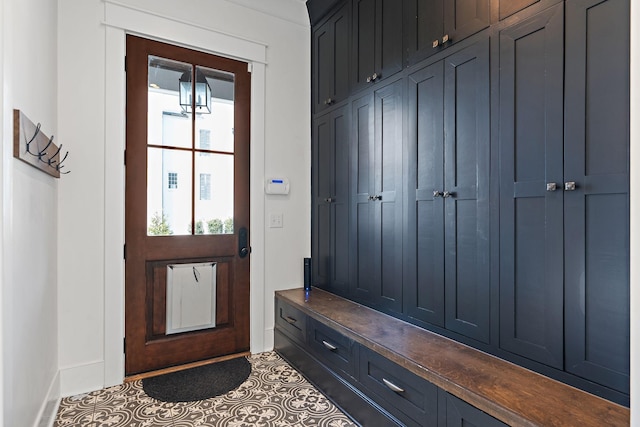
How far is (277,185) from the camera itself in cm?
307

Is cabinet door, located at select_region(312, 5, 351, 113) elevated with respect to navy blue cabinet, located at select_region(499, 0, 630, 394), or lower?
elevated

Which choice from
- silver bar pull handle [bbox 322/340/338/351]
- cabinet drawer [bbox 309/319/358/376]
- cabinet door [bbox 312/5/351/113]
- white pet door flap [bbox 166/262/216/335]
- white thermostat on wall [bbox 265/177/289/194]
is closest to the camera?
cabinet drawer [bbox 309/319/358/376]

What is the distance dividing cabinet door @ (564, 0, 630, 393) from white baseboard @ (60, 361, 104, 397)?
2680 millimetres

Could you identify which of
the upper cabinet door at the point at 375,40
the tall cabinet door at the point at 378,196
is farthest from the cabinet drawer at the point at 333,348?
the upper cabinet door at the point at 375,40

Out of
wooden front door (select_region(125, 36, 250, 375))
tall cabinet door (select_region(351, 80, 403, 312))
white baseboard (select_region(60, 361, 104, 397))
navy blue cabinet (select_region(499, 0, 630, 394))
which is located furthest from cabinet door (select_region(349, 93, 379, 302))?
white baseboard (select_region(60, 361, 104, 397))

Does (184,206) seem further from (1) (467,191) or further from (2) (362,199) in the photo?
(1) (467,191)

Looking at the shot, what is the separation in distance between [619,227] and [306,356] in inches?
77.6

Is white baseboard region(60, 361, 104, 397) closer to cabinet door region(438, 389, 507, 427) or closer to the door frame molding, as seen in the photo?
the door frame molding

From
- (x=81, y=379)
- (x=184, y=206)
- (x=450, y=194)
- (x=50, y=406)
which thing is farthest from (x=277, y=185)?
(x=50, y=406)

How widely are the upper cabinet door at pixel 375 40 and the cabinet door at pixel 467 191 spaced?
0.50 metres

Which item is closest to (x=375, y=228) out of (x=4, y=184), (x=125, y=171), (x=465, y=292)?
(x=465, y=292)

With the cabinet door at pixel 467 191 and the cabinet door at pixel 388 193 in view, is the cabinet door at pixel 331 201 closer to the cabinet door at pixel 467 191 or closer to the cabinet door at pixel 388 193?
the cabinet door at pixel 388 193

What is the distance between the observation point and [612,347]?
1.31 m

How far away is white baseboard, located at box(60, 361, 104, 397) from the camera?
7.58 feet
